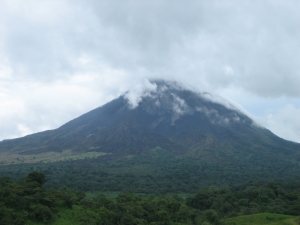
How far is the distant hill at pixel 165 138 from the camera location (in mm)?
94312

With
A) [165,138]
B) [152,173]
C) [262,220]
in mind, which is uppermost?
[165,138]

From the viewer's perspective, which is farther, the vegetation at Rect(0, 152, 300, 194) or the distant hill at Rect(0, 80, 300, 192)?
the distant hill at Rect(0, 80, 300, 192)

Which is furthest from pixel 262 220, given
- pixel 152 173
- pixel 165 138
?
pixel 165 138

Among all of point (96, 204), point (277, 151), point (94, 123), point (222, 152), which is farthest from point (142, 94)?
point (96, 204)

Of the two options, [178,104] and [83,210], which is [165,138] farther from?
[83,210]

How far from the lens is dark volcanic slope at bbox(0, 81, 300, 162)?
10344 centimetres

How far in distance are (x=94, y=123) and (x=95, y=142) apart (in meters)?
17.5

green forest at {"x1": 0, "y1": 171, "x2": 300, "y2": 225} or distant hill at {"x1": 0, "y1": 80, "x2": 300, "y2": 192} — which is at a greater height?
distant hill at {"x1": 0, "y1": 80, "x2": 300, "y2": 192}

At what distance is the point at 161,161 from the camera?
92.1 meters

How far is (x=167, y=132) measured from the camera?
394ft

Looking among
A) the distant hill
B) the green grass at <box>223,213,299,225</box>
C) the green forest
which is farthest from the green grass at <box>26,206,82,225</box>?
the distant hill

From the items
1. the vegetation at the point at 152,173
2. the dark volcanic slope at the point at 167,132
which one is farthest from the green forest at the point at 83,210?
the dark volcanic slope at the point at 167,132

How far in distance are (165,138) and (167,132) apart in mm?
7506

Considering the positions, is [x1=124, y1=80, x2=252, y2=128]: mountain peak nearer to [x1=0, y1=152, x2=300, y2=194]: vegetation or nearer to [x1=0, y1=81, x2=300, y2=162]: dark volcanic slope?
[x1=0, y1=81, x2=300, y2=162]: dark volcanic slope
